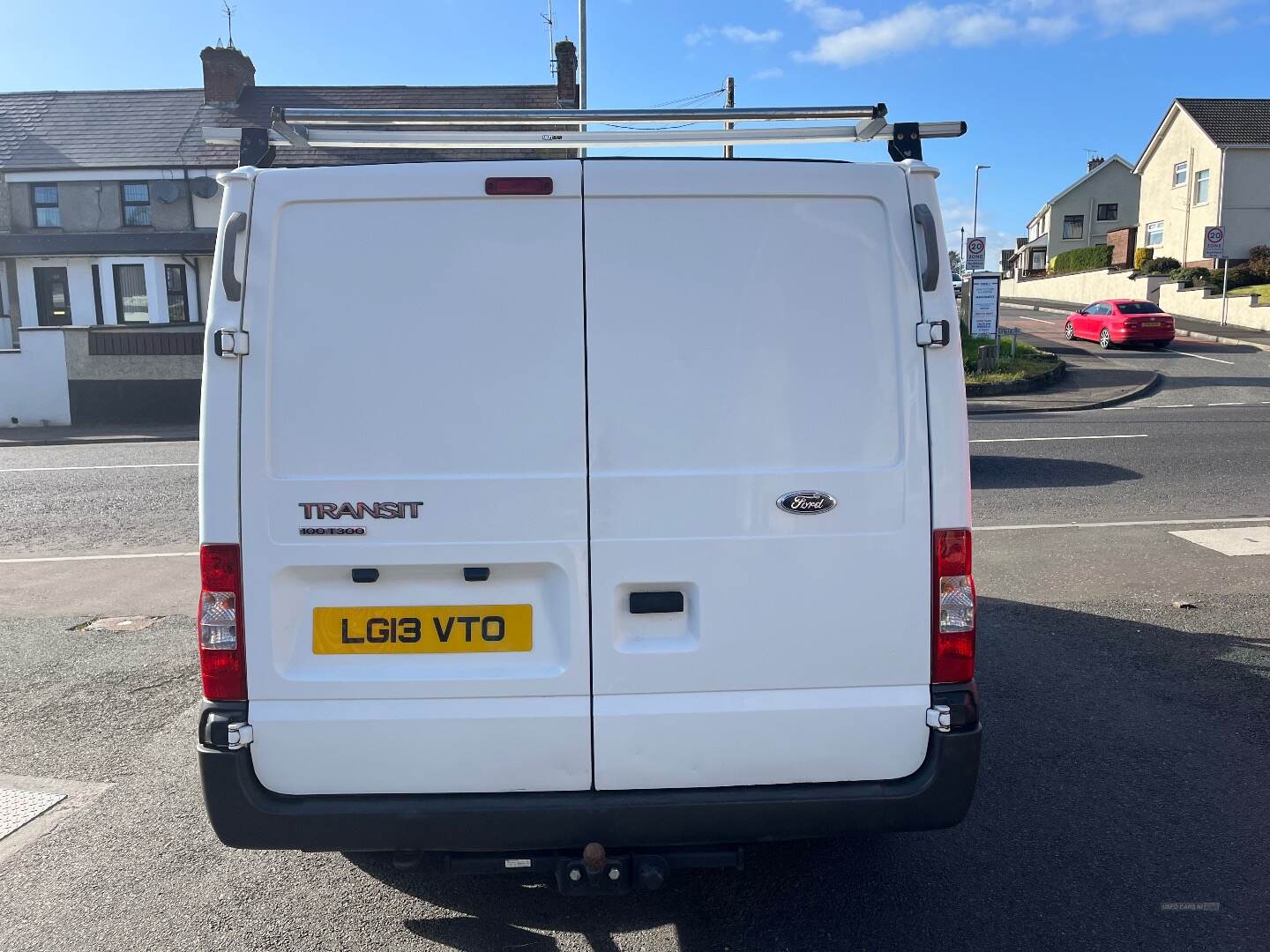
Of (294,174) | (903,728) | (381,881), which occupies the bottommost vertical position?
(381,881)

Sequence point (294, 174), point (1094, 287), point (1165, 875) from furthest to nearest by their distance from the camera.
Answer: point (1094, 287) → point (1165, 875) → point (294, 174)

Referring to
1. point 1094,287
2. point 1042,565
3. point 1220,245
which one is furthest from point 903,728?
point 1094,287

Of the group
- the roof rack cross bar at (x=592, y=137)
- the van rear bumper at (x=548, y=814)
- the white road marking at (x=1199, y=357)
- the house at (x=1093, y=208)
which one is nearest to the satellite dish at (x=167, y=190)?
the white road marking at (x=1199, y=357)

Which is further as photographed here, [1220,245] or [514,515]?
[1220,245]

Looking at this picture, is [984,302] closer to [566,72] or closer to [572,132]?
[566,72]

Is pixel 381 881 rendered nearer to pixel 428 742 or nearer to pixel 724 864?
pixel 428 742

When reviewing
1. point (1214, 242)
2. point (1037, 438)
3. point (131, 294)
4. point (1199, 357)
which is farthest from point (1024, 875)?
point (1214, 242)

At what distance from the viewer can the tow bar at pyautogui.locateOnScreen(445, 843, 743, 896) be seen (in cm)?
283

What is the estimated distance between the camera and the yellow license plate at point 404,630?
279cm

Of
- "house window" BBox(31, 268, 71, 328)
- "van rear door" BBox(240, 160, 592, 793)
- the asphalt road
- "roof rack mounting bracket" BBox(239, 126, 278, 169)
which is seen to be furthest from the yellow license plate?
"house window" BBox(31, 268, 71, 328)

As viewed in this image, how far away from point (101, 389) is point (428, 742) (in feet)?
72.7

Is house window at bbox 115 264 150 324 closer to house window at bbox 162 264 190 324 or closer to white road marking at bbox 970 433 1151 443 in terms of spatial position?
house window at bbox 162 264 190 324

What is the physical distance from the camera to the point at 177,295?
97.6ft

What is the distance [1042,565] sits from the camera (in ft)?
25.6
